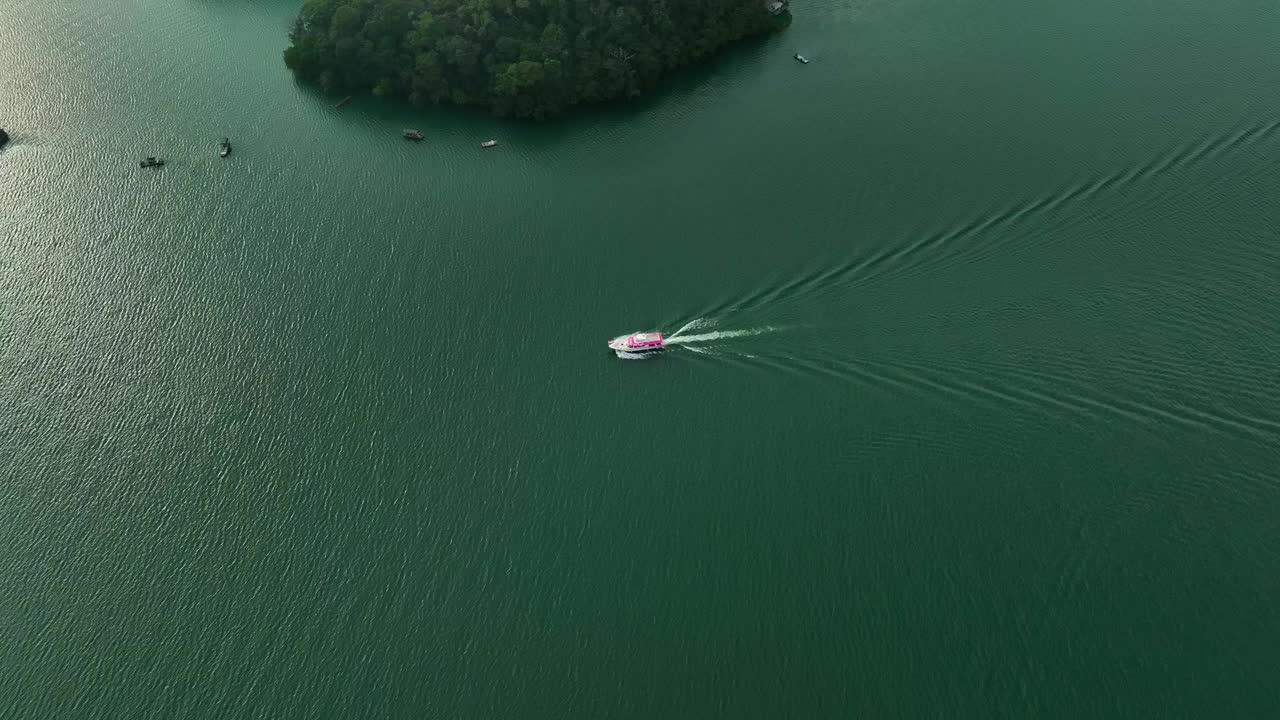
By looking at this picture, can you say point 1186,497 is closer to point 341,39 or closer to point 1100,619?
point 1100,619

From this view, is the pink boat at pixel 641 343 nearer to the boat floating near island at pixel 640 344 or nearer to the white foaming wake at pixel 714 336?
the boat floating near island at pixel 640 344

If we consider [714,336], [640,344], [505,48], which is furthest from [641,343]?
[505,48]

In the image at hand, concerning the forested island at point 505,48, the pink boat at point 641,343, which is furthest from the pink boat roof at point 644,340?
the forested island at point 505,48

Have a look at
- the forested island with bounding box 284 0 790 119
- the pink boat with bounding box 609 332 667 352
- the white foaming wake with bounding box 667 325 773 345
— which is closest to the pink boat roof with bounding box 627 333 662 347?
the pink boat with bounding box 609 332 667 352

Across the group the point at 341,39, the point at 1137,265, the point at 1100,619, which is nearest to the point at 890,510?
the point at 1100,619

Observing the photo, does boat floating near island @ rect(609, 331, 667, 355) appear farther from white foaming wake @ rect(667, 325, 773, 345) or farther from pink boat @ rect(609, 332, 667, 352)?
white foaming wake @ rect(667, 325, 773, 345)

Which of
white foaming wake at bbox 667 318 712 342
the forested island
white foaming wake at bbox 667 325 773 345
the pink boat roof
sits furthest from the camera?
the forested island

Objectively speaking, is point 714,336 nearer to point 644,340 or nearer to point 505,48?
point 644,340
